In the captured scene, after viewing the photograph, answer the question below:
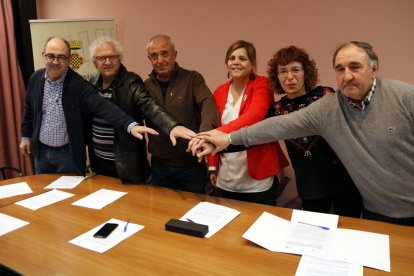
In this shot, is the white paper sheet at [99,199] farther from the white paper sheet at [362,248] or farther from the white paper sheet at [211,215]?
the white paper sheet at [362,248]

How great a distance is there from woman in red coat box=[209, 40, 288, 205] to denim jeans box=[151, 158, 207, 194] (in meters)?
0.21

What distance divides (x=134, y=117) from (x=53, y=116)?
0.61 meters

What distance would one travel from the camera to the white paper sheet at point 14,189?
1999 mm

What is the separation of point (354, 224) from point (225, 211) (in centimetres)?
60

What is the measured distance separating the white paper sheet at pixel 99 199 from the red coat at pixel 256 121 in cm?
75

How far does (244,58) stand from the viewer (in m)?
2.02

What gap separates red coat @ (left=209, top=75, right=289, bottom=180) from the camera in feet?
6.33

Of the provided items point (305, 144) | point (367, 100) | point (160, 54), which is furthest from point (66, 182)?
point (367, 100)

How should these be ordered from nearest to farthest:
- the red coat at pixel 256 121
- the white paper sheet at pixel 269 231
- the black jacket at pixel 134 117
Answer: the white paper sheet at pixel 269 231, the red coat at pixel 256 121, the black jacket at pixel 134 117

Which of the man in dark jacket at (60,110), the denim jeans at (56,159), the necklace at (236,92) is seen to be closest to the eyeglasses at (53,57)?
the man in dark jacket at (60,110)

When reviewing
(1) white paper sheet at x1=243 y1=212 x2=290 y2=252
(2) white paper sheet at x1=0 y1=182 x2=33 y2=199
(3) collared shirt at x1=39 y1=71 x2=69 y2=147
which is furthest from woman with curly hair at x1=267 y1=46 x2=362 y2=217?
(2) white paper sheet at x1=0 y1=182 x2=33 y2=199

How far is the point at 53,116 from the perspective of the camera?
2.34m

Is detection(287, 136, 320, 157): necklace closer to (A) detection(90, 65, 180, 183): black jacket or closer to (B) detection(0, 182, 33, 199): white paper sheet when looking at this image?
(A) detection(90, 65, 180, 183): black jacket

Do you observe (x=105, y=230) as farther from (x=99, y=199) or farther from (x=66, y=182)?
(x=66, y=182)
